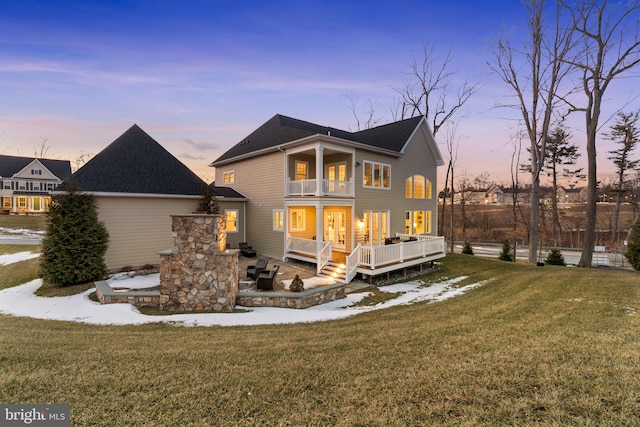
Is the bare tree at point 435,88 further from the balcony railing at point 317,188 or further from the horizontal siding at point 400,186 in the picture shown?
the balcony railing at point 317,188

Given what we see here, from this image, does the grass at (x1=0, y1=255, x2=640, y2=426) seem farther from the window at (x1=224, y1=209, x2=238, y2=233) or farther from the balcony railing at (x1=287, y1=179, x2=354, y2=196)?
the window at (x1=224, y1=209, x2=238, y2=233)

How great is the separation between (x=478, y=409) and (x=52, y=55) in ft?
52.6

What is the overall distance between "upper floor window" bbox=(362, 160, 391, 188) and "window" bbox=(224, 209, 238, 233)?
25.0 ft

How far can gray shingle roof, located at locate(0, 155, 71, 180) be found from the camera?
Result: 38.1 m

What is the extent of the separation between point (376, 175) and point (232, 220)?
28.0 ft

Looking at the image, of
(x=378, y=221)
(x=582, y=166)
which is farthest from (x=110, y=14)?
(x=582, y=166)

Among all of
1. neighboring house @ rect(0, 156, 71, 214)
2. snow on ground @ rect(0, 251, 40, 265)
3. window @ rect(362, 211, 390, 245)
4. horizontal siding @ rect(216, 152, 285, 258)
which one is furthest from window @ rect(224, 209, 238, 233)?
neighboring house @ rect(0, 156, 71, 214)

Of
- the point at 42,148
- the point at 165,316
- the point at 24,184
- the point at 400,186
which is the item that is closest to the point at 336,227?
the point at 400,186

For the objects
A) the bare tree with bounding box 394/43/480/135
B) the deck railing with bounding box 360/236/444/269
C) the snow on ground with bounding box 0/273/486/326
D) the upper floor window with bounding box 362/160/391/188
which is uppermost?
the bare tree with bounding box 394/43/480/135

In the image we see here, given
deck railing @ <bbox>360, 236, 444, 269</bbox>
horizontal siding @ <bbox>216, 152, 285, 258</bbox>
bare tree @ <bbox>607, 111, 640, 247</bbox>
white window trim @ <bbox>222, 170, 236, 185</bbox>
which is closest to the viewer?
deck railing @ <bbox>360, 236, 444, 269</bbox>

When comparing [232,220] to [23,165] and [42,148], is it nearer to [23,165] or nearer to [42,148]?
[23,165]

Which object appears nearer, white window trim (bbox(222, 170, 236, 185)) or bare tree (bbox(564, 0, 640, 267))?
bare tree (bbox(564, 0, 640, 267))

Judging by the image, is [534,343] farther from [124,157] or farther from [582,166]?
[582,166]

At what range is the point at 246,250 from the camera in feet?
50.6
